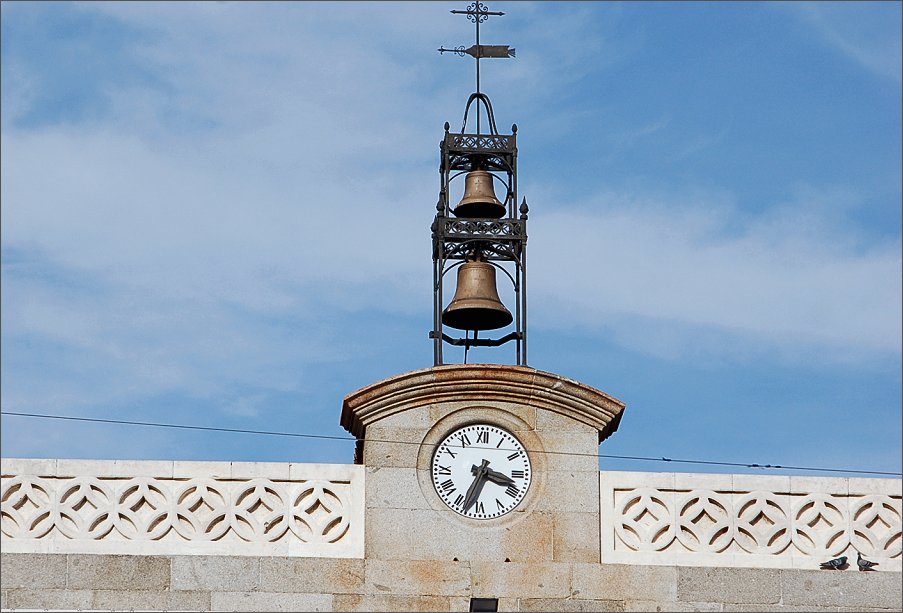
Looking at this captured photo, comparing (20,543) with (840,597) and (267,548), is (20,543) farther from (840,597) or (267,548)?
(840,597)

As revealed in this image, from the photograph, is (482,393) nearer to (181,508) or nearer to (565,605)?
(565,605)

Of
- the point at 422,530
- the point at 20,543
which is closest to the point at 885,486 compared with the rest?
the point at 422,530

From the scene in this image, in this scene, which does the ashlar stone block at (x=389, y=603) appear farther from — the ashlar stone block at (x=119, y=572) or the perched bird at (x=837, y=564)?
the perched bird at (x=837, y=564)

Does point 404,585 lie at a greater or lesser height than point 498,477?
lesser

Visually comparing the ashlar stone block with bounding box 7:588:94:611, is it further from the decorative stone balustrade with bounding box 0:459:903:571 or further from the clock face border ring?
the clock face border ring

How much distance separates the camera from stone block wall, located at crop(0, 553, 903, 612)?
26.0m

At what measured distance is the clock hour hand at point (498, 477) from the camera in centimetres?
2673

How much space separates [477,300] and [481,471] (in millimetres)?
2015

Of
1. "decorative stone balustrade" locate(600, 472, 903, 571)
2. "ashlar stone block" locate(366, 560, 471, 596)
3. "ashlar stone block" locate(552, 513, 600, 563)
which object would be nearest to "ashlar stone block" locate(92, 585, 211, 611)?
"ashlar stone block" locate(366, 560, 471, 596)

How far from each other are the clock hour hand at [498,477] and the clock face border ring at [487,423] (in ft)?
0.73

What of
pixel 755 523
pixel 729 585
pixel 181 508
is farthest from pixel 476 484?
pixel 181 508

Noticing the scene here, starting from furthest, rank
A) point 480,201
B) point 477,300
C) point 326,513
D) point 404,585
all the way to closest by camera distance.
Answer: point 480,201
point 477,300
point 326,513
point 404,585

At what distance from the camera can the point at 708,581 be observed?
86.9 ft

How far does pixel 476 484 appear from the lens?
26750 millimetres
